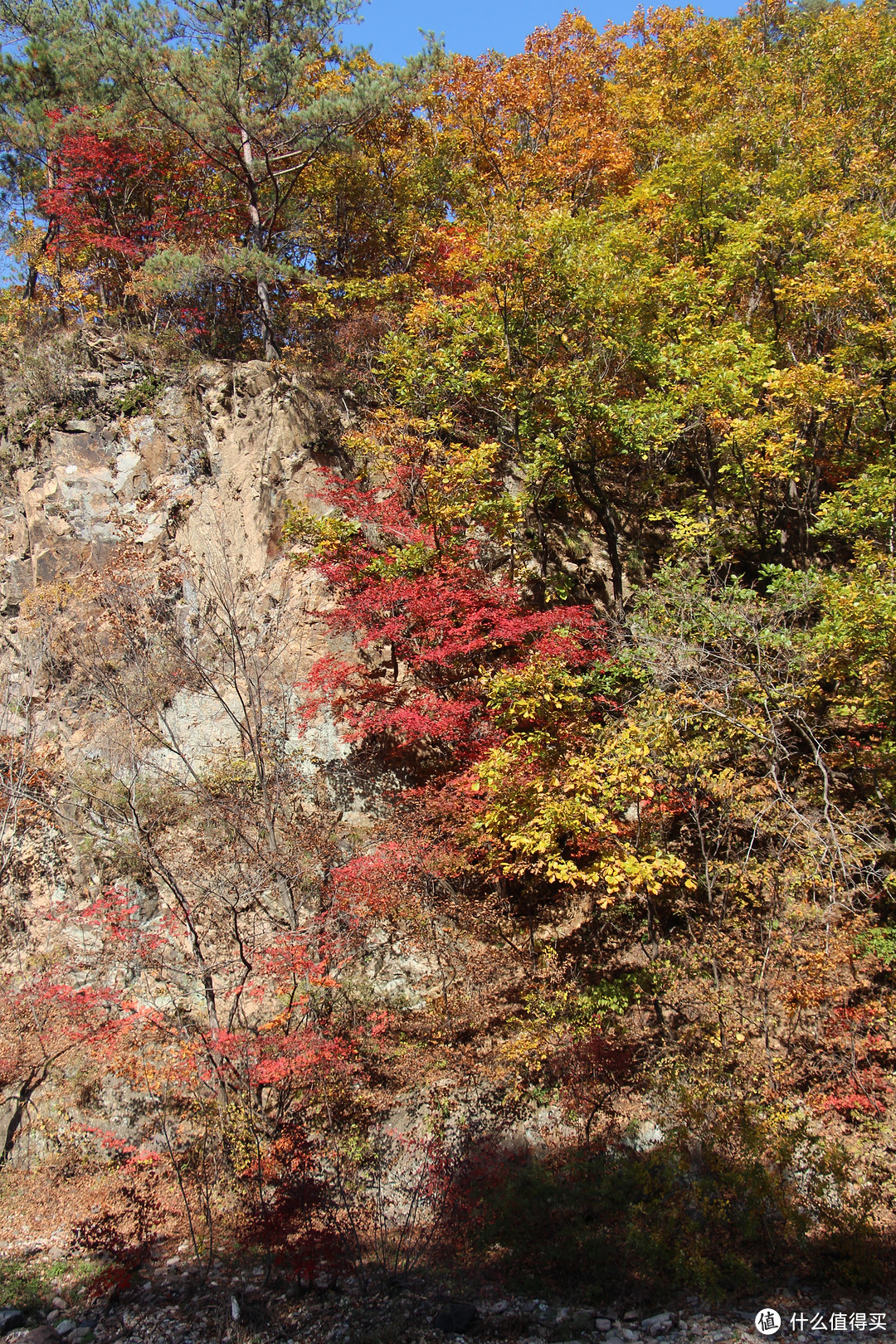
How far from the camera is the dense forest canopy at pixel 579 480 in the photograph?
29.0 feet

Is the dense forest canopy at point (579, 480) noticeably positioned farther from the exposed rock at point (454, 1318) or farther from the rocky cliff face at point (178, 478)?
the exposed rock at point (454, 1318)

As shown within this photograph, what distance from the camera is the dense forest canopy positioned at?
8852mm

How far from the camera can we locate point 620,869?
28.6ft

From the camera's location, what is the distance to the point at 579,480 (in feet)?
44.4

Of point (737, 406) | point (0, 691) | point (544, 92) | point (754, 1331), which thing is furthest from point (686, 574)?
point (544, 92)

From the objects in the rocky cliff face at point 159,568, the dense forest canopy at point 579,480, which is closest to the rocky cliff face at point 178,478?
the rocky cliff face at point 159,568

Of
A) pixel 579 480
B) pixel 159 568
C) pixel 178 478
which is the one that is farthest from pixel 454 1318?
pixel 178 478

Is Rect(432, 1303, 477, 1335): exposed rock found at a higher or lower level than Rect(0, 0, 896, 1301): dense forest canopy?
lower

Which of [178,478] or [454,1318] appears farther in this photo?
[178,478]

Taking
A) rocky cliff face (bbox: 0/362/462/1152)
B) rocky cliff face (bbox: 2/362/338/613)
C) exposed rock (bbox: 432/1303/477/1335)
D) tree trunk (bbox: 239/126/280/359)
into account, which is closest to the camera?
exposed rock (bbox: 432/1303/477/1335)

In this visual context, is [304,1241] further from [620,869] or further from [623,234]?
[623,234]

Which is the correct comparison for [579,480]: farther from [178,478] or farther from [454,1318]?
[454,1318]

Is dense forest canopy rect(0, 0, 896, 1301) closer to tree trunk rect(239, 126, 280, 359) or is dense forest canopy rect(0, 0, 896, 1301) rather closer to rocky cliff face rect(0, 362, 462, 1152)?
tree trunk rect(239, 126, 280, 359)

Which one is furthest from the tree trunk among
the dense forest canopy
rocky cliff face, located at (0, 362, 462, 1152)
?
rocky cliff face, located at (0, 362, 462, 1152)
